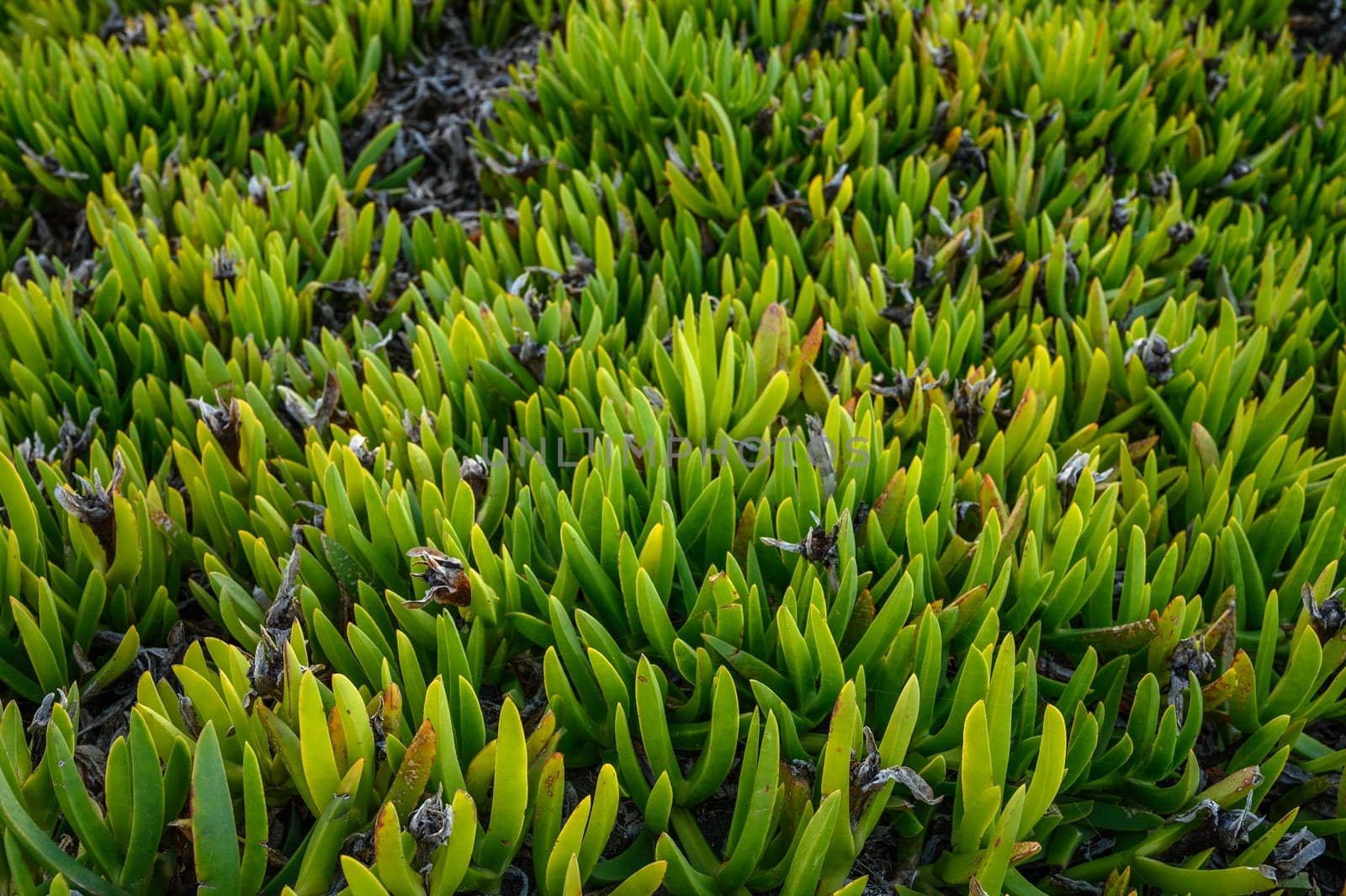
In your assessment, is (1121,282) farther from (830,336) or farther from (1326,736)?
(1326,736)

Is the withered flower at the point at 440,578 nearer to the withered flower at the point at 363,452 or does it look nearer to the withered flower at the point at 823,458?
the withered flower at the point at 363,452

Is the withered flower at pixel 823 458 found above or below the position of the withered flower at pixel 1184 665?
above

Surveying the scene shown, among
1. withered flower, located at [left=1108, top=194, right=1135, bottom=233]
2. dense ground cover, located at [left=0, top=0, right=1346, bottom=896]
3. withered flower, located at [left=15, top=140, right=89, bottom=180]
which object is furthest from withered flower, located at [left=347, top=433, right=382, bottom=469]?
withered flower, located at [left=1108, top=194, right=1135, bottom=233]

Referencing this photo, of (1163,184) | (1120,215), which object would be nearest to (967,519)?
(1120,215)

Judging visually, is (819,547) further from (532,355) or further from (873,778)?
(532,355)

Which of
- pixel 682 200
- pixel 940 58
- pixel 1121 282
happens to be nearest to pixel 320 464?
pixel 682 200

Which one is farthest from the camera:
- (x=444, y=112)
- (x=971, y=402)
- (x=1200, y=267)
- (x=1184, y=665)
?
(x=444, y=112)

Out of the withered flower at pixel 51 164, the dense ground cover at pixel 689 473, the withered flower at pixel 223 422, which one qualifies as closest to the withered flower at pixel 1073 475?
the dense ground cover at pixel 689 473
